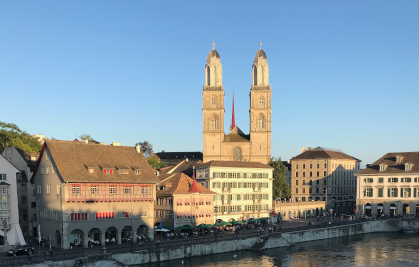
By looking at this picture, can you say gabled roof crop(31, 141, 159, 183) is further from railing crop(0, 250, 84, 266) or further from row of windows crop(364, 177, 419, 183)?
row of windows crop(364, 177, 419, 183)

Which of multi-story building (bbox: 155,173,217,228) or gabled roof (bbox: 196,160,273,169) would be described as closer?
multi-story building (bbox: 155,173,217,228)

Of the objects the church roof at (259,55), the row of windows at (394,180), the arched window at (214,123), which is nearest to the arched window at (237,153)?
the arched window at (214,123)

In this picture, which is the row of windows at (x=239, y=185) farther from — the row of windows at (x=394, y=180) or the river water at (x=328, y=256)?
the row of windows at (x=394, y=180)

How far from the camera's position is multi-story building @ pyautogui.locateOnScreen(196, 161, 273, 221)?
85.3 m

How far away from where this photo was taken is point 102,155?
68.2 meters

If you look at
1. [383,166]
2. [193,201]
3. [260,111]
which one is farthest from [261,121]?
[193,201]

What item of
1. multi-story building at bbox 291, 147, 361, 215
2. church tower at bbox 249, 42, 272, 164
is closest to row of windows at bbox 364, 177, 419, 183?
multi-story building at bbox 291, 147, 361, 215

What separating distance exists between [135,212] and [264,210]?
32107 mm

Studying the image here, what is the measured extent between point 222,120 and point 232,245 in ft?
215

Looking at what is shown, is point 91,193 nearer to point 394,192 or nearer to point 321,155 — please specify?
point 394,192

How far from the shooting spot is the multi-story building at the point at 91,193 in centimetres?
6172

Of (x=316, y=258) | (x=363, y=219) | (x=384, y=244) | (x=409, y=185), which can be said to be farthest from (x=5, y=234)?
(x=409, y=185)

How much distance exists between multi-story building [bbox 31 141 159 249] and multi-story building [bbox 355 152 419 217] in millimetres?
54022

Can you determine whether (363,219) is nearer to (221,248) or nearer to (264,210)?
(264,210)
